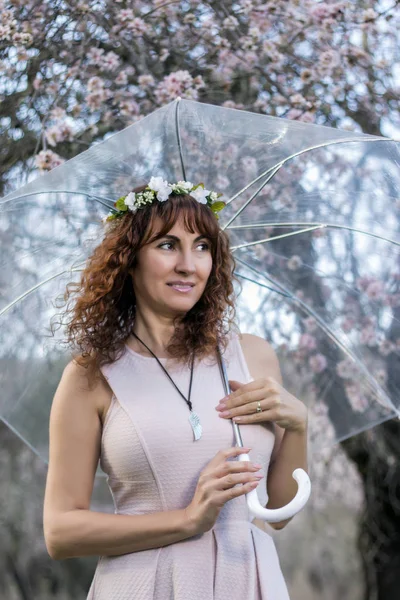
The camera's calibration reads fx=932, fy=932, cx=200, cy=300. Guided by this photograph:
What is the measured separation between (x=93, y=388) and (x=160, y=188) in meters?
0.40

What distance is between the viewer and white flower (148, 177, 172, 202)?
1.79 meters

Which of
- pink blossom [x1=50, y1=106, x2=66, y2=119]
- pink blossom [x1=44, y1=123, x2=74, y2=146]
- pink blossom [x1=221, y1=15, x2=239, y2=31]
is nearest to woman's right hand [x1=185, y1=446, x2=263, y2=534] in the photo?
pink blossom [x1=44, y1=123, x2=74, y2=146]

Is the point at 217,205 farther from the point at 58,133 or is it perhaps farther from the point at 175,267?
the point at 58,133

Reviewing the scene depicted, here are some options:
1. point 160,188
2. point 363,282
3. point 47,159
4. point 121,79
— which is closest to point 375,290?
point 363,282

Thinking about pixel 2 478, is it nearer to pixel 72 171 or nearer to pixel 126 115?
pixel 126 115

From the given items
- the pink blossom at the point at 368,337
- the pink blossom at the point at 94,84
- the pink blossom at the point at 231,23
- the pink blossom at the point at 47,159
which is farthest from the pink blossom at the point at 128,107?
the pink blossom at the point at 368,337

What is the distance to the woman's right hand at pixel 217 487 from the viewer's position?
1.57m

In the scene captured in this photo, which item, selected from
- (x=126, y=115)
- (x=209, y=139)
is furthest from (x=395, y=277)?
(x=126, y=115)

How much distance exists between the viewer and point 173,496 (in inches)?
66.6

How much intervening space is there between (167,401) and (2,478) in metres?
3.42

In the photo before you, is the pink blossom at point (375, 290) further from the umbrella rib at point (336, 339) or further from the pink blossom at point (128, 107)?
the pink blossom at point (128, 107)

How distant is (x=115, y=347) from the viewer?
6.04ft

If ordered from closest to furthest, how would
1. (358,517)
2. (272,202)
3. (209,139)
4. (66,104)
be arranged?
1. (209,139)
2. (272,202)
3. (66,104)
4. (358,517)

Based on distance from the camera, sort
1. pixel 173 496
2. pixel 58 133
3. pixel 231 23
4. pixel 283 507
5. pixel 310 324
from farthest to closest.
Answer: pixel 231 23 → pixel 58 133 → pixel 310 324 → pixel 173 496 → pixel 283 507
